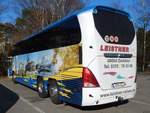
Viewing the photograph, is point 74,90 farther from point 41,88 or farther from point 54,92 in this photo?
point 41,88

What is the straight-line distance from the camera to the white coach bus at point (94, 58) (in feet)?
34.5

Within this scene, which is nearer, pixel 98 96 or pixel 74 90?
pixel 98 96

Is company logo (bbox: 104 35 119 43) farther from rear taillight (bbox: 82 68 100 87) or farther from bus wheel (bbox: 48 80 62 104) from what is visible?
bus wheel (bbox: 48 80 62 104)

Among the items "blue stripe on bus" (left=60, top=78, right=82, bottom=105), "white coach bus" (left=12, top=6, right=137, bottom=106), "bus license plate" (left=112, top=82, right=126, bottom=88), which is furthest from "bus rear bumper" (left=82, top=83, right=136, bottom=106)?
"blue stripe on bus" (left=60, top=78, right=82, bottom=105)

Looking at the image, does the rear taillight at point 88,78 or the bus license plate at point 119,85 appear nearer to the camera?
the rear taillight at point 88,78

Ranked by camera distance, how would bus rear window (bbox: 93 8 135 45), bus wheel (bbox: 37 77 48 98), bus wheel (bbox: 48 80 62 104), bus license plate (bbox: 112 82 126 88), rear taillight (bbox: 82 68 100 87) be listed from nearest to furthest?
rear taillight (bbox: 82 68 100 87), bus rear window (bbox: 93 8 135 45), bus license plate (bbox: 112 82 126 88), bus wheel (bbox: 48 80 62 104), bus wheel (bbox: 37 77 48 98)

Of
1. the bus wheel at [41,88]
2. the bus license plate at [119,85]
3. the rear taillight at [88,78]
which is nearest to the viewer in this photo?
the rear taillight at [88,78]

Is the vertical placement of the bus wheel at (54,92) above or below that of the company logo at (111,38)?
below

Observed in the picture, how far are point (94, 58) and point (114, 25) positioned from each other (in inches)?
59.3

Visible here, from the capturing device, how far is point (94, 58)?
10.5 m

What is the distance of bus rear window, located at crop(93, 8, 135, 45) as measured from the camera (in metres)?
10.8

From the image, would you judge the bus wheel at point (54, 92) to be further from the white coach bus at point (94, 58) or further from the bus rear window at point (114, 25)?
the bus rear window at point (114, 25)

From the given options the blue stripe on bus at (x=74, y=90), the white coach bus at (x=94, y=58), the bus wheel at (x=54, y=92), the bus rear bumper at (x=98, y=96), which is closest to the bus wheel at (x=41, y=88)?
the bus wheel at (x=54, y=92)

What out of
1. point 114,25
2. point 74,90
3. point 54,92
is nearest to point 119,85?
point 74,90
